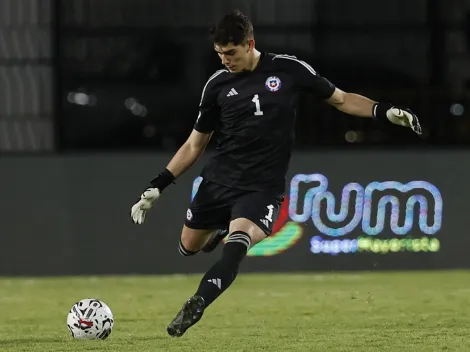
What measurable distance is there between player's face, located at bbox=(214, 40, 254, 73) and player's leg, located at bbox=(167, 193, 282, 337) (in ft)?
2.81

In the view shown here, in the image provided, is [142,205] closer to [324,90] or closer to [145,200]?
[145,200]

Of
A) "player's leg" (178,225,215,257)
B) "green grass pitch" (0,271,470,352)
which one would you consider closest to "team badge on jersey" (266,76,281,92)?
"player's leg" (178,225,215,257)

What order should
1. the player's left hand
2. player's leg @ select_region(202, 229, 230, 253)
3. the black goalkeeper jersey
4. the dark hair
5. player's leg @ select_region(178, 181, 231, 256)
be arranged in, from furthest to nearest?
1. player's leg @ select_region(202, 229, 230, 253)
2. player's leg @ select_region(178, 181, 231, 256)
3. the black goalkeeper jersey
4. the player's left hand
5. the dark hair

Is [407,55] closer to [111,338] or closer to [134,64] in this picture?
[134,64]

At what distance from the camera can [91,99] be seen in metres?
14.9

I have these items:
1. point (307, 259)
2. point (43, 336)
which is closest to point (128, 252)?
point (307, 259)

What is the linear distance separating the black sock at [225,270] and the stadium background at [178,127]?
255 inches

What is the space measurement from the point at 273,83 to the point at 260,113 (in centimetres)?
23

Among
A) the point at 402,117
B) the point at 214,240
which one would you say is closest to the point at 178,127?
the point at 214,240

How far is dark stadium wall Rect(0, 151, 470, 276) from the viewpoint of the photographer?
573 inches

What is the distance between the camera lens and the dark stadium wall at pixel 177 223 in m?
14.5

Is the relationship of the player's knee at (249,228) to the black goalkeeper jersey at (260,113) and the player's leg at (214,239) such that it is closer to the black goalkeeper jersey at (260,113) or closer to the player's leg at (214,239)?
the black goalkeeper jersey at (260,113)

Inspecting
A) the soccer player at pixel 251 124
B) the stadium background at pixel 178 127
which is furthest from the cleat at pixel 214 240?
the stadium background at pixel 178 127

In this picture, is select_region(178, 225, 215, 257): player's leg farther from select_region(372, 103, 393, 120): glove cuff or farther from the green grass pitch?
select_region(372, 103, 393, 120): glove cuff
